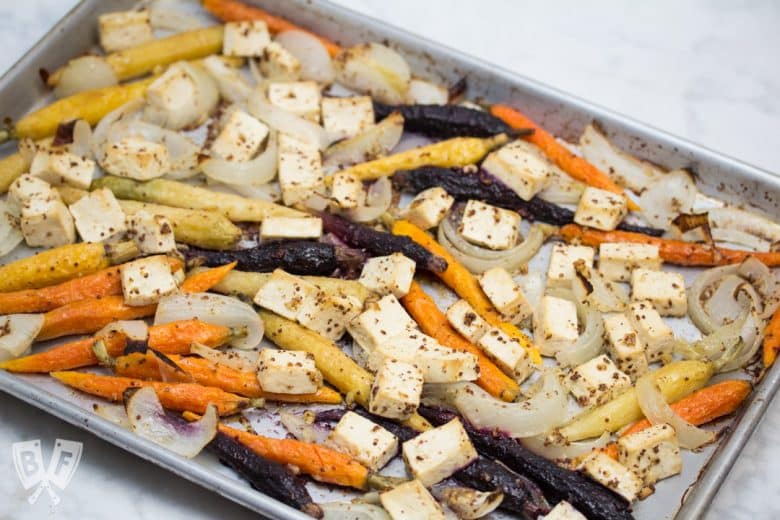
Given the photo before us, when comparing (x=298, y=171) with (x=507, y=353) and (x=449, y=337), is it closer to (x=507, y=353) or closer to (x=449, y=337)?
(x=449, y=337)

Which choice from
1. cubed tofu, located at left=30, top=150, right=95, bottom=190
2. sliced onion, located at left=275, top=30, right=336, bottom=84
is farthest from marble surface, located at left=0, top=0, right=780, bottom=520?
cubed tofu, located at left=30, top=150, right=95, bottom=190

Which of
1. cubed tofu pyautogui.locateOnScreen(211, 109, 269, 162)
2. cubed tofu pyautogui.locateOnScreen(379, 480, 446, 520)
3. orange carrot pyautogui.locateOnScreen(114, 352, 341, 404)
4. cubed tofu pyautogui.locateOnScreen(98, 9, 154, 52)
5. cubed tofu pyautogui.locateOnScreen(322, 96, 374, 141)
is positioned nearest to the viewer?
cubed tofu pyautogui.locateOnScreen(379, 480, 446, 520)

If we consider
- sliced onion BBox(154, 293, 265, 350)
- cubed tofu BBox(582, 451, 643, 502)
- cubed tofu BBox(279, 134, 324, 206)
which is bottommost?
cubed tofu BBox(582, 451, 643, 502)

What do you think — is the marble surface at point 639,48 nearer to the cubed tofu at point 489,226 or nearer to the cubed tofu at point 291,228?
the cubed tofu at point 489,226

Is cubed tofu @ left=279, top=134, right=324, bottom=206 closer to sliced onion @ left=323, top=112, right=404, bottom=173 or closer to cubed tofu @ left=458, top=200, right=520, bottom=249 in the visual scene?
sliced onion @ left=323, top=112, right=404, bottom=173

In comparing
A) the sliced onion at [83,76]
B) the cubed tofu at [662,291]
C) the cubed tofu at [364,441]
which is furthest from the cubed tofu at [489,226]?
the sliced onion at [83,76]

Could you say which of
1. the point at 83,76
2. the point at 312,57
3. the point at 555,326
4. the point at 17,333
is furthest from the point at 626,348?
the point at 83,76
